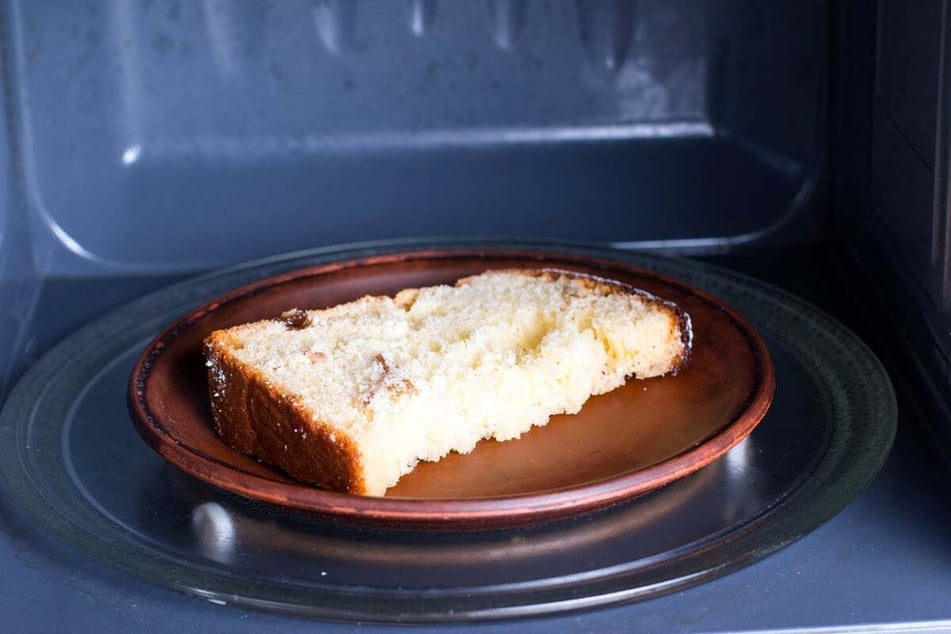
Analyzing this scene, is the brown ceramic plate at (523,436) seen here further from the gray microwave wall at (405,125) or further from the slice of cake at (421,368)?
the gray microwave wall at (405,125)

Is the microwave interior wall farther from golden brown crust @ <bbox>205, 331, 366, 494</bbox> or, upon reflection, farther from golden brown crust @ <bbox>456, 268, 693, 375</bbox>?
golden brown crust @ <bbox>205, 331, 366, 494</bbox>

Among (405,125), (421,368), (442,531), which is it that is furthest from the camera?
(405,125)

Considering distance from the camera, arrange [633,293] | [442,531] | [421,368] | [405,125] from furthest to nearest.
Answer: [405,125], [633,293], [421,368], [442,531]

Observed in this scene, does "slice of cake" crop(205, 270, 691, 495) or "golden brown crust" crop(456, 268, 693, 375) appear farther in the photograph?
"golden brown crust" crop(456, 268, 693, 375)

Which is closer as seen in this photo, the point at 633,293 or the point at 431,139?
the point at 633,293

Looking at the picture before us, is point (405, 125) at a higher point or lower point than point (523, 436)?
higher

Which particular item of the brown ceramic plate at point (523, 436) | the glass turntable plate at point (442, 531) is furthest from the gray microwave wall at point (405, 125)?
the glass turntable plate at point (442, 531)

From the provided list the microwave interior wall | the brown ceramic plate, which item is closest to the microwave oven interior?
the microwave interior wall

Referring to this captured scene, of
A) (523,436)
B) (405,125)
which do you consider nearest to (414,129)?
(405,125)

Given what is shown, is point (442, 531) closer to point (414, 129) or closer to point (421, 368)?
point (421, 368)
